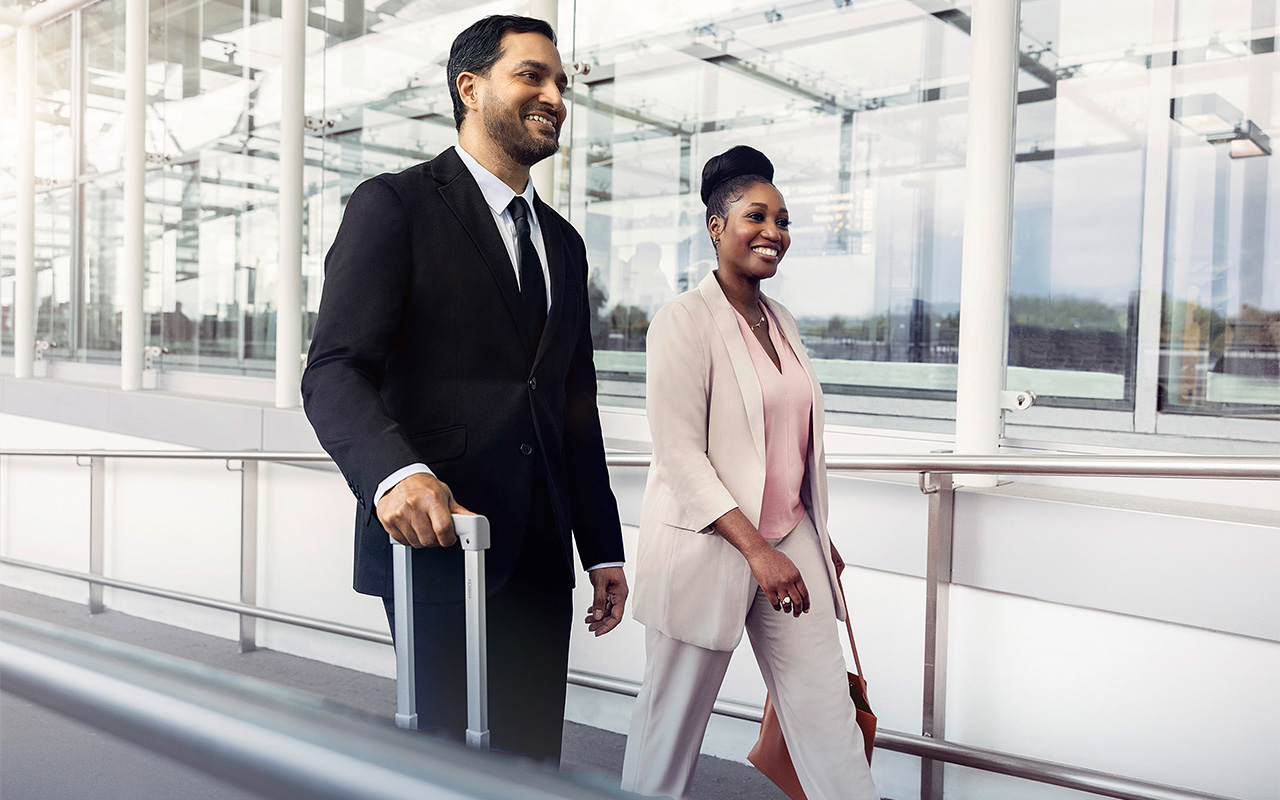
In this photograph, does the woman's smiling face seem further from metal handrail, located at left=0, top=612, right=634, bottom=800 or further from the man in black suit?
metal handrail, located at left=0, top=612, right=634, bottom=800

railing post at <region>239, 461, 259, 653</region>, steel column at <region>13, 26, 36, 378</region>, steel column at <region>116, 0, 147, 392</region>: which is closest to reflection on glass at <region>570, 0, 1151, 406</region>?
railing post at <region>239, 461, 259, 653</region>

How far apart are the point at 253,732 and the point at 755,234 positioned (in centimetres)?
194

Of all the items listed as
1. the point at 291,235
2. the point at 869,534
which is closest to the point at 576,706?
the point at 869,534

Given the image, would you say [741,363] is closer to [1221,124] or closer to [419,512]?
[419,512]

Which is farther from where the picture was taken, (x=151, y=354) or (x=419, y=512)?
(x=151, y=354)

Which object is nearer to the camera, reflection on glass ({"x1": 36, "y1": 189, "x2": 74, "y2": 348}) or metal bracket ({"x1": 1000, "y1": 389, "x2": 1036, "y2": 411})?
metal bracket ({"x1": 1000, "y1": 389, "x2": 1036, "y2": 411})

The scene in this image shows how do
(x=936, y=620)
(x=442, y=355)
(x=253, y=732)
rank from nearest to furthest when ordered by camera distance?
(x=253, y=732), (x=442, y=355), (x=936, y=620)

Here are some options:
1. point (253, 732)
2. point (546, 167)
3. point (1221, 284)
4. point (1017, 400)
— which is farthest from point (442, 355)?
point (546, 167)

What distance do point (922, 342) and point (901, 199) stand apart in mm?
579

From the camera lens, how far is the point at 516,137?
64.9 inches

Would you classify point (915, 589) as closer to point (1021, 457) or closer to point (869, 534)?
point (869, 534)

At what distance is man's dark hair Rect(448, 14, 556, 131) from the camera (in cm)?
165

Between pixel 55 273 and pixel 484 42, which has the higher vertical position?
pixel 55 273

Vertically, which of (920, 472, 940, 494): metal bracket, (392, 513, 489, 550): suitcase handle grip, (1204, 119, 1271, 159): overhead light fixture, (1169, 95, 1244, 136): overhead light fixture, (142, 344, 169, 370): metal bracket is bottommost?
(920, 472, 940, 494): metal bracket
